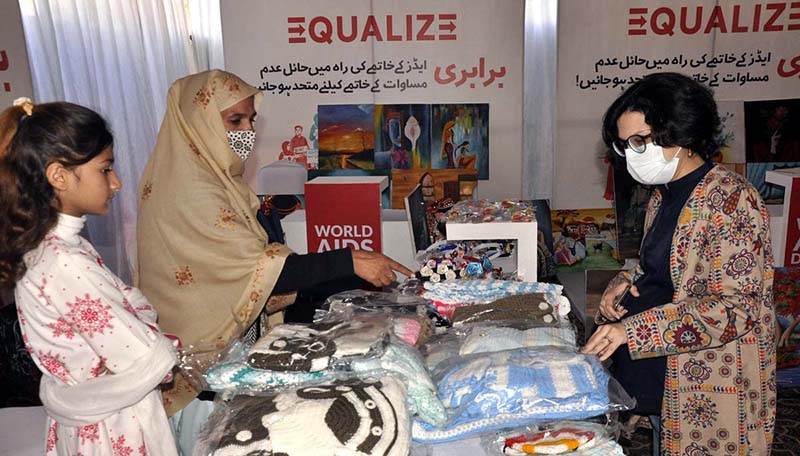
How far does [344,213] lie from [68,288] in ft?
5.20

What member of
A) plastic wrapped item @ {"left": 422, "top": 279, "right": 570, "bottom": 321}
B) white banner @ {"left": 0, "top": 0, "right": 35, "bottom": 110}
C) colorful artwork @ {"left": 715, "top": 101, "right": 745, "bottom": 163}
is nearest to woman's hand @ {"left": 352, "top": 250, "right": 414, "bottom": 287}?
plastic wrapped item @ {"left": 422, "top": 279, "right": 570, "bottom": 321}

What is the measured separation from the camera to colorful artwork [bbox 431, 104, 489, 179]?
545 cm

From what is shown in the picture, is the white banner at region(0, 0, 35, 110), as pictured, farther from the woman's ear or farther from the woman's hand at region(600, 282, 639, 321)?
the woman's hand at region(600, 282, 639, 321)

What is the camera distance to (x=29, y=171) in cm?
150

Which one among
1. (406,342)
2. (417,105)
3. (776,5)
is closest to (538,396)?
(406,342)

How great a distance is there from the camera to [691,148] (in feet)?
5.89

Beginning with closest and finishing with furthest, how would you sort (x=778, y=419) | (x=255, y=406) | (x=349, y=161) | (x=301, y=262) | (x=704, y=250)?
(x=255, y=406)
(x=704, y=250)
(x=301, y=262)
(x=778, y=419)
(x=349, y=161)

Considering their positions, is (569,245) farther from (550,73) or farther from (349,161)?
(349,161)

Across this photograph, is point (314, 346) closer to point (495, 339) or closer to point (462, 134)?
point (495, 339)

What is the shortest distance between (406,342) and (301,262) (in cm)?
64

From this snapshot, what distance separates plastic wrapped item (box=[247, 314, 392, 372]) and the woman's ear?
1.99ft

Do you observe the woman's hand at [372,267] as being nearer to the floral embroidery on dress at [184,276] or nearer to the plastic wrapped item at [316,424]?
the floral embroidery on dress at [184,276]

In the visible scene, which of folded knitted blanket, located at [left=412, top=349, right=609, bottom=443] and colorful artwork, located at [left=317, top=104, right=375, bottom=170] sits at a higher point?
colorful artwork, located at [left=317, top=104, right=375, bottom=170]

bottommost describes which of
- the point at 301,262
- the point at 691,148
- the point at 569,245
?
the point at 569,245
